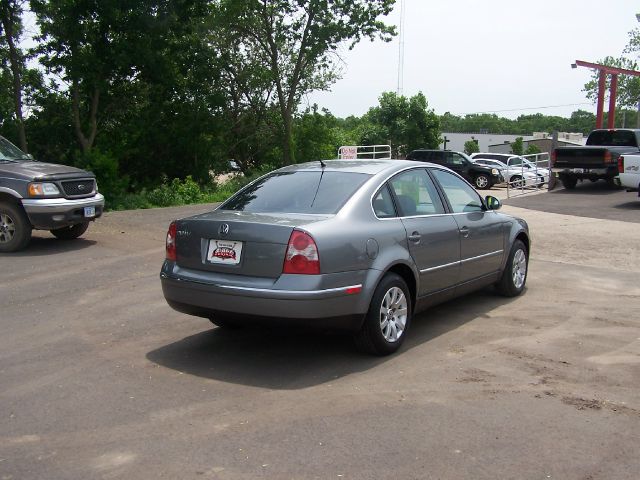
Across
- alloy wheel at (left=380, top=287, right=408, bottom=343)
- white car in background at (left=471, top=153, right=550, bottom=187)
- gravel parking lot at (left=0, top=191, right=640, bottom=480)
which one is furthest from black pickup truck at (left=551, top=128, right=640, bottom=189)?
alloy wheel at (left=380, top=287, right=408, bottom=343)

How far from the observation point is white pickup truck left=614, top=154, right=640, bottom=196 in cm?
1814

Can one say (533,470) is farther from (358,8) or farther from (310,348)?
(358,8)

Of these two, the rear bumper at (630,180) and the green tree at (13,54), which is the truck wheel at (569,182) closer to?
the rear bumper at (630,180)

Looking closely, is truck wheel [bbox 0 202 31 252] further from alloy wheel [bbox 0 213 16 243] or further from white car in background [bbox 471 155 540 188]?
white car in background [bbox 471 155 540 188]

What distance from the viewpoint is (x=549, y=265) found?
33.4 feet

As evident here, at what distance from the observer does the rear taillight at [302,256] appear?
510 cm

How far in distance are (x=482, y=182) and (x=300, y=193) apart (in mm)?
23743

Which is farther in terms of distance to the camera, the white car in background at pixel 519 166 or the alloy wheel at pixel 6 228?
the white car in background at pixel 519 166

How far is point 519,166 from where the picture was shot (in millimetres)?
31016

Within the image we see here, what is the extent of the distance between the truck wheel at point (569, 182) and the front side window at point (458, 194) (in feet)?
56.1

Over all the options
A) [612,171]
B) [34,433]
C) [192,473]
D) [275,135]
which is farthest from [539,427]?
[275,135]

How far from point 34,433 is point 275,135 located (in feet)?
81.5

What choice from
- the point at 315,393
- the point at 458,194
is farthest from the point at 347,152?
the point at 315,393

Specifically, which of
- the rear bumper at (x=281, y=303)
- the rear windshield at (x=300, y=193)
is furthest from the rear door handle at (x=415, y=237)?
the rear bumper at (x=281, y=303)
